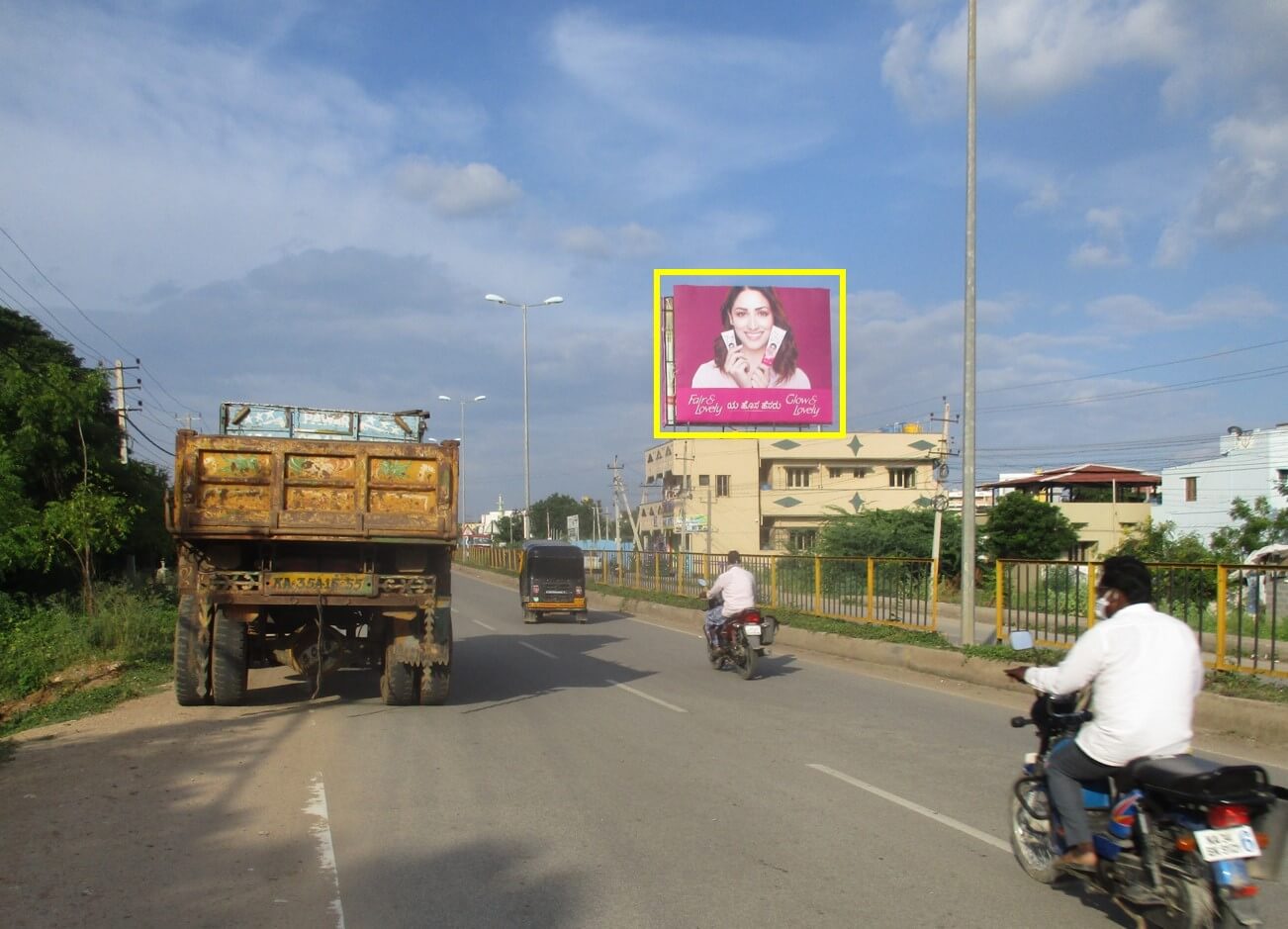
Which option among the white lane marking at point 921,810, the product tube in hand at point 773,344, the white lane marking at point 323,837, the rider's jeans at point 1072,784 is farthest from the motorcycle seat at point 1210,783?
the product tube in hand at point 773,344

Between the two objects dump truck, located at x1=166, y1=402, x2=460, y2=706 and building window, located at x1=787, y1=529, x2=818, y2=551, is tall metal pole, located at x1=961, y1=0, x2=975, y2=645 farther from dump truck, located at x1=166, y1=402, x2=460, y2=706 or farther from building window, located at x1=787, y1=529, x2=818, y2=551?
building window, located at x1=787, y1=529, x2=818, y2=551

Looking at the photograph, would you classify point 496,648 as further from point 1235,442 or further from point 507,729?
point 1235,442

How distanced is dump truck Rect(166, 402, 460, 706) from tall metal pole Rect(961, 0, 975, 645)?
7.56m

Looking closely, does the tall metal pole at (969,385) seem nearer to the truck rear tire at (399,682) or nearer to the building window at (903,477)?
the truck rear tire at (399,682)

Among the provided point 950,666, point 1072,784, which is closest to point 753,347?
point 950,666

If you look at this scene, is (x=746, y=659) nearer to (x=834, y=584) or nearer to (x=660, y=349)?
(x=834, y=584)

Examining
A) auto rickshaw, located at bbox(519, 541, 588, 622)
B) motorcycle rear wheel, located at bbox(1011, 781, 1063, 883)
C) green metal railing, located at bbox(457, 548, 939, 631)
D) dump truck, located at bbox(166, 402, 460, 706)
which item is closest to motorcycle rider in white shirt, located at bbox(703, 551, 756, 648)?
green metal railing, located at bbox(457, 548, 939, 631)

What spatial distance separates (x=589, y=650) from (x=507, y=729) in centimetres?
832

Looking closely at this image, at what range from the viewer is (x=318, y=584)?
1073 cm

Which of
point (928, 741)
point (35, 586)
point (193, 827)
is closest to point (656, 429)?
point (35, 586)

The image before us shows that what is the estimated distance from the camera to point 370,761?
8.78m

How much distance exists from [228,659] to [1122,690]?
9031 millimetres

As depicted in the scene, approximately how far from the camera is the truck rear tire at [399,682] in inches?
451

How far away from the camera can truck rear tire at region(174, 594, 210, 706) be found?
1089 cm
